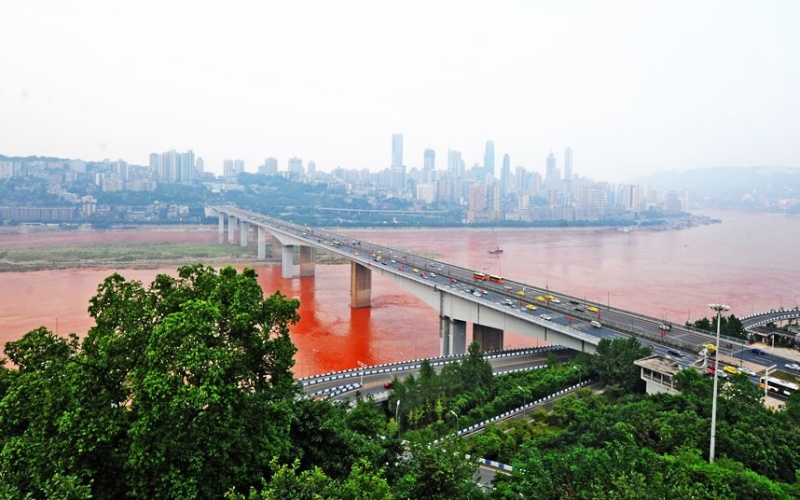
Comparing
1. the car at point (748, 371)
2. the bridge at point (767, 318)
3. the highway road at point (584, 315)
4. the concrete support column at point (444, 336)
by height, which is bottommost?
the concrete support column at point (444, 336)

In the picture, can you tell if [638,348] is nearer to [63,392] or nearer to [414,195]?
[63,392]

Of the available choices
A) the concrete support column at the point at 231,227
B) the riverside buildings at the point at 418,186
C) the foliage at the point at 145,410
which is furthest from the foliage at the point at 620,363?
the riverside buildings at the point at 418,186

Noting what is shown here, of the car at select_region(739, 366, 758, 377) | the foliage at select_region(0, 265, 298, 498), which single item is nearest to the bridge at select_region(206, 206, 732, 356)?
the car at select_region(739, 366, 758, 377)

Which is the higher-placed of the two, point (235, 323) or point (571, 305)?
point (235, 323)

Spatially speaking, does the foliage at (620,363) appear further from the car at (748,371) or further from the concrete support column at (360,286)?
the concrete support column at (360,286)

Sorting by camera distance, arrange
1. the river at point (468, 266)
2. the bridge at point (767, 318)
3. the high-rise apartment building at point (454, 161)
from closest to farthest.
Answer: the bridge at point (767, 318)
the river at point (468, 266)
the high-rise apartment building at point (454, 161)

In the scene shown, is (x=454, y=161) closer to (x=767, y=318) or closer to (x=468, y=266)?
(x=468, y=266)

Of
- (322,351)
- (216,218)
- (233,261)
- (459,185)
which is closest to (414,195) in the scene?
(459,185)
